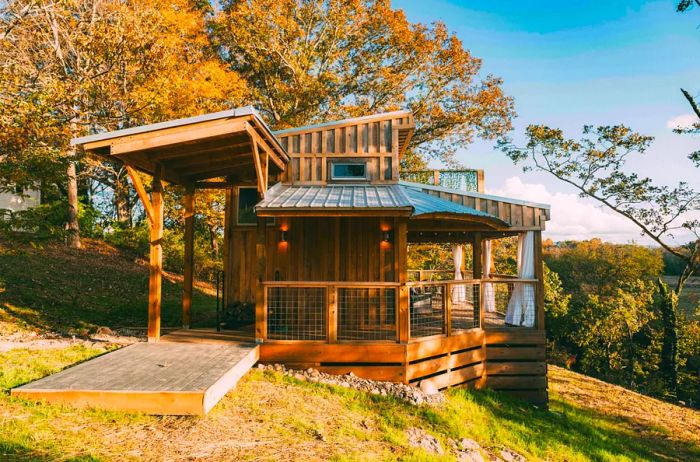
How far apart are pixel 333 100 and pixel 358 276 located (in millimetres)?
12431

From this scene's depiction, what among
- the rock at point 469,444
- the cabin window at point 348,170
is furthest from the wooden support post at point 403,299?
the cabin window at point 348,170

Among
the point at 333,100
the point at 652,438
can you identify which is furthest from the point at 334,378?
the point at 333,100

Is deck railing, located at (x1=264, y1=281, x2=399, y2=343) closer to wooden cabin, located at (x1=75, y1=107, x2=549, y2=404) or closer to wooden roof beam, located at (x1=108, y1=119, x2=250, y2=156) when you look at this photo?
wooden cabin, located at (x1=75, y1=107, x2=549, y2=404)

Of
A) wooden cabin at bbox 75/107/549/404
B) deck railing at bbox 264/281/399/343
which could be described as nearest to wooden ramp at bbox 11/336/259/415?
wooden cabin at bbox 75/107/549/404

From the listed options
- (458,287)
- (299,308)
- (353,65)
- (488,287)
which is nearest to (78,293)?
(299,308)

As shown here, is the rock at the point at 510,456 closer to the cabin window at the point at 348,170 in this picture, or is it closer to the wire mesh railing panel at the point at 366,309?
the wire mesh railing panel at the point at 366,309

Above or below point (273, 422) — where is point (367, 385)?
below

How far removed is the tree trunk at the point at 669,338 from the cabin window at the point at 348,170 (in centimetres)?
1979

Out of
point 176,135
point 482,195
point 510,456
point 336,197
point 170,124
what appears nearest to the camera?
point 510,456

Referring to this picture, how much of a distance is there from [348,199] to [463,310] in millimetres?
7345

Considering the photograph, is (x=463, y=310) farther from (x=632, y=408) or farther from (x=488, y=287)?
(x=632, y=408)

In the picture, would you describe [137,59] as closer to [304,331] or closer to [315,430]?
[304,331]

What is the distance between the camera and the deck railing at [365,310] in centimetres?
725

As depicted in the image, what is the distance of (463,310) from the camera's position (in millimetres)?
13312
